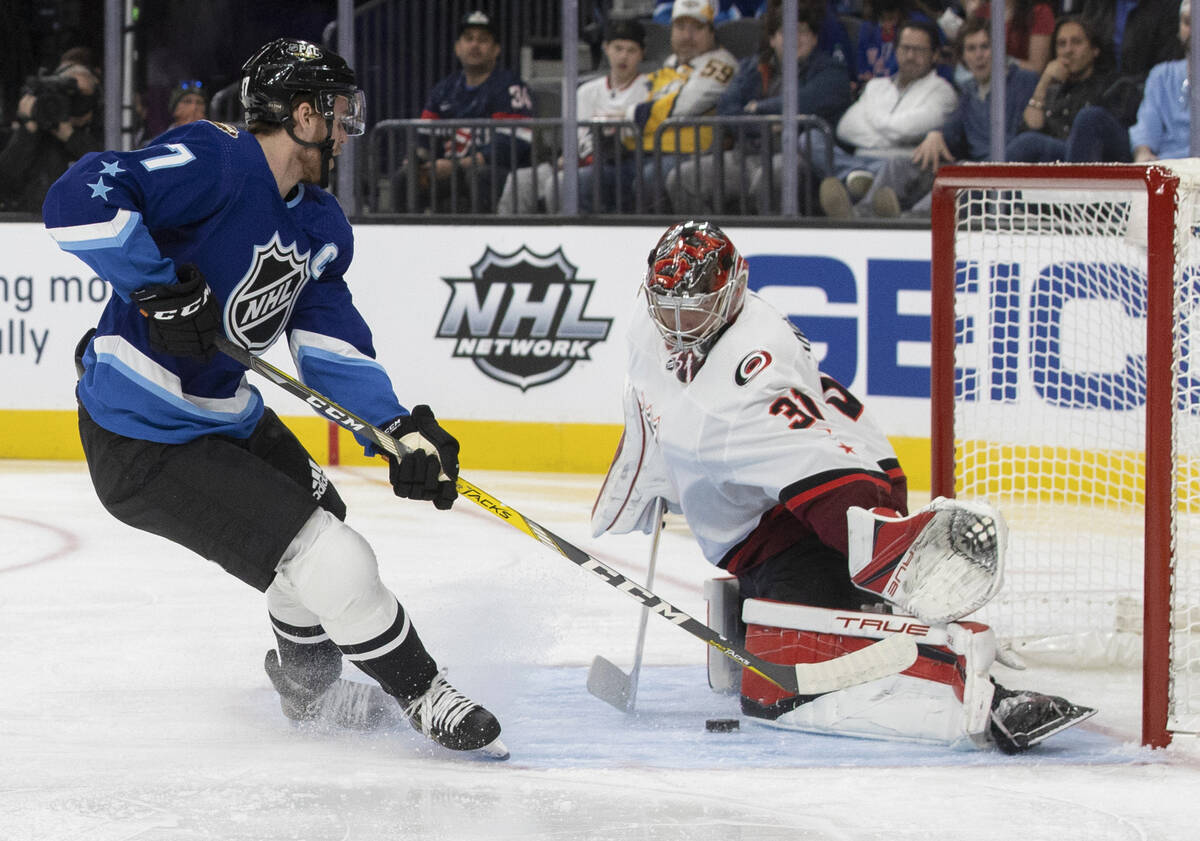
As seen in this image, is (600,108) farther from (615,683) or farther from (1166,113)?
(615,683)

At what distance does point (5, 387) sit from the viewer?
602 cm

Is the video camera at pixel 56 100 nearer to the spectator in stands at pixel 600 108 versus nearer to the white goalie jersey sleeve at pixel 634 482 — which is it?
the spectator in stands at pixel 600 108

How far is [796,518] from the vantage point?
9.12 feet

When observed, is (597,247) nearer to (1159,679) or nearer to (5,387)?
(5,387)

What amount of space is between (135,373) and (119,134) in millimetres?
3725

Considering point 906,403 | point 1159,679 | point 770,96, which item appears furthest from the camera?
point 770,96

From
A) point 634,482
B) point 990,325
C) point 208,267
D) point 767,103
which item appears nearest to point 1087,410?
point 990,325

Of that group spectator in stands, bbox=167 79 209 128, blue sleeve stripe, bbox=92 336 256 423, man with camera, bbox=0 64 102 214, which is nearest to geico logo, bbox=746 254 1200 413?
blue sleeve stripe, bbox=92 336 256 423

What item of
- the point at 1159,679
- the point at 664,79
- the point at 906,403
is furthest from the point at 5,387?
the point at 1159,679

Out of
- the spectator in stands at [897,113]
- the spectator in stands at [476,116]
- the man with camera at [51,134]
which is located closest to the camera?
the spectator in stands at [897,113]

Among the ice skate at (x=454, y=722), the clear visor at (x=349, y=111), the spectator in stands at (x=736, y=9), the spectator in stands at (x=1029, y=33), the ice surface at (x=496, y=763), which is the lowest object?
the ice surface at (x=496, y=763)

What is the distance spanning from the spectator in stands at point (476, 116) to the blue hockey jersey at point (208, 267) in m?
3.13

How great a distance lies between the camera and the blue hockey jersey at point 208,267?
2396 millimetres

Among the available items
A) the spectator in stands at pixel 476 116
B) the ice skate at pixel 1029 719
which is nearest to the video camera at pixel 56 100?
the spectator in stands at pixel 476 116
